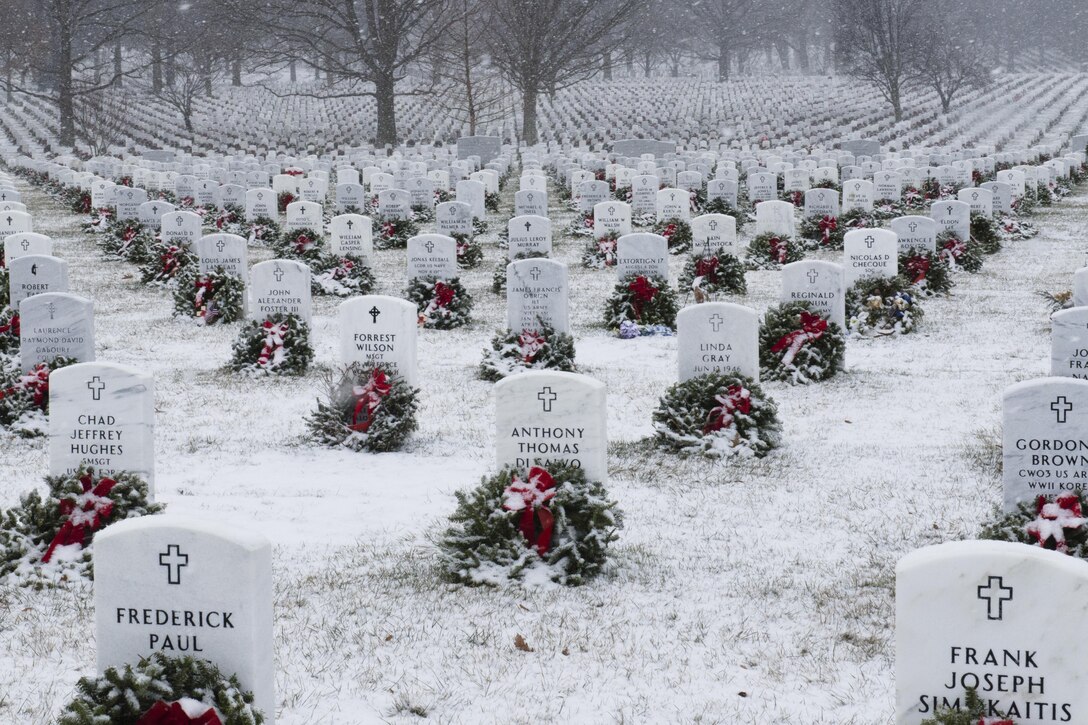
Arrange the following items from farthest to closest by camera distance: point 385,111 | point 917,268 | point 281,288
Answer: point 385,111 < point 917,268 < point 281,288

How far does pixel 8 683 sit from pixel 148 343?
8.82 m

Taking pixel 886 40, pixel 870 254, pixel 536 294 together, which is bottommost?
pixel 536 294

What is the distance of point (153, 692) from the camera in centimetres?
452

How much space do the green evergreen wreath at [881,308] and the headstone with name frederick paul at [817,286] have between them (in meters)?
1.59

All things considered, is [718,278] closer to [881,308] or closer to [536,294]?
[881,308]

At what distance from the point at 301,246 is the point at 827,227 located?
8139 millimetres

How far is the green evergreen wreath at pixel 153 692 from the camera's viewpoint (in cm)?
448

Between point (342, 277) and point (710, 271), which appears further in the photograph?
point (342, 277)

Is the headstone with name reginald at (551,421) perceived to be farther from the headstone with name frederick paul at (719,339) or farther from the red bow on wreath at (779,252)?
the red bow on wreath at (779,252)

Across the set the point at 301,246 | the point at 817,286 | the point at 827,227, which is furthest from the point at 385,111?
the point at 817,286

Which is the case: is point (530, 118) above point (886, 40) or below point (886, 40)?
below

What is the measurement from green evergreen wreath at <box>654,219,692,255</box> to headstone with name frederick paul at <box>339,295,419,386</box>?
11.1m

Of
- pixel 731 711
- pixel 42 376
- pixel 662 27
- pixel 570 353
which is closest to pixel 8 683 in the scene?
pixel 731 711

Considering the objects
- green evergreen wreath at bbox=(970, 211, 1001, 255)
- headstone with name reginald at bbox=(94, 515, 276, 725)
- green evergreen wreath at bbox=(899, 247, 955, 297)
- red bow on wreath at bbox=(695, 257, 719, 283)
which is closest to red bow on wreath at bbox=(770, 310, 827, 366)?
green evergreen wreath at bbox=(899, 247, 955, 297)
